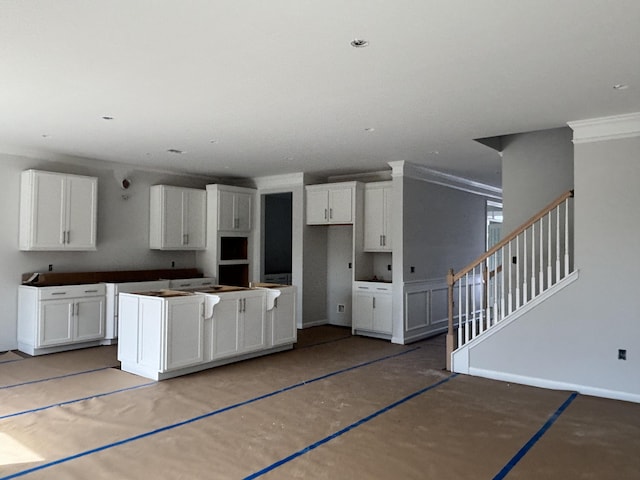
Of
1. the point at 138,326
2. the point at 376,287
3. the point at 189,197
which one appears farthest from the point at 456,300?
the point at 138,326

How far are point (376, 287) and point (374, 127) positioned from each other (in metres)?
3.15

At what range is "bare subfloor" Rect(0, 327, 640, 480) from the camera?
311 cm

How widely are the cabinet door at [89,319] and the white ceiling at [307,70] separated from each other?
213 cm

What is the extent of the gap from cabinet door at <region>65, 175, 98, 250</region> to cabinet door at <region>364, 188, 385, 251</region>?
4.07 m

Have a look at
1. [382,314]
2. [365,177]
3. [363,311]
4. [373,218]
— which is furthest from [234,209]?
[382,314]

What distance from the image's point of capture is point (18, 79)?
3.69 m

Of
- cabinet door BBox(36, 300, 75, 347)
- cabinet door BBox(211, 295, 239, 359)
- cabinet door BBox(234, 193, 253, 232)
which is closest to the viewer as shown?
cabinet door BBox(211, 295, 239, 359)

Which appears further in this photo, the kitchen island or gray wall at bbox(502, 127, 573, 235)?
gray wall at bbox(502, 127, 573, 235)

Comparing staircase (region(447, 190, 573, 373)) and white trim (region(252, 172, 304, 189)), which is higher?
white trim (region(252, 172, 304, 189))

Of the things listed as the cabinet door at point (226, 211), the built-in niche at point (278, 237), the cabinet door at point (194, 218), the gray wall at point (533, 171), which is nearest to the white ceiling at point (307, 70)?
the gray wall at point (533, 171)

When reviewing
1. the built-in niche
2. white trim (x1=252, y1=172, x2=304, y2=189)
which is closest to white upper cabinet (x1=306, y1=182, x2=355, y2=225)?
white trim (x1=252, y1=172, x2=304, y2=189)

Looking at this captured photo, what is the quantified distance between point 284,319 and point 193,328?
4.74ft

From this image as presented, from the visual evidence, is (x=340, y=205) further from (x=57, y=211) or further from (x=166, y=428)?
(x=166, y=428)

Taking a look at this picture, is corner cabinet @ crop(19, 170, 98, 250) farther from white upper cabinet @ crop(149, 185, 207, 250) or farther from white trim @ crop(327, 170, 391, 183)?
white trim @ crop(327, 170, 391, 183)
